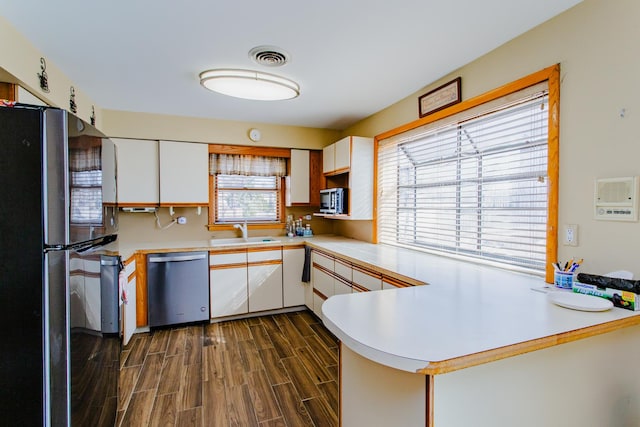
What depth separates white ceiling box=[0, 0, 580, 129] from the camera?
162 centimetres

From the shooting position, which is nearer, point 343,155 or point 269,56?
point 269,56

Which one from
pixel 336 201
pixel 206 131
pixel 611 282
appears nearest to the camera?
pixel 611 282

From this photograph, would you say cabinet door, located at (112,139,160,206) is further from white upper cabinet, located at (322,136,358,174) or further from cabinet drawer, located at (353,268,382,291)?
cabinet drawer, located at (353,268,382,291)

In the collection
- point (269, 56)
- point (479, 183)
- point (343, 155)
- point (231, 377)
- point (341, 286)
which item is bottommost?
point (231, 377)

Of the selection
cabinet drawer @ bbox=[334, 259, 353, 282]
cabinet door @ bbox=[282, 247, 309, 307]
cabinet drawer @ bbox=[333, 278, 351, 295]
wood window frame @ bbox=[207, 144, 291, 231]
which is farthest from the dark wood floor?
wood window frame @ bbox=[207, 144, 291, 231]

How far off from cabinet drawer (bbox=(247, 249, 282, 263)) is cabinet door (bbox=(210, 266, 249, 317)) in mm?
141

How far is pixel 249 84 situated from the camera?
2.42m

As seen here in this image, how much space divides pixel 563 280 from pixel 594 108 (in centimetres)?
88

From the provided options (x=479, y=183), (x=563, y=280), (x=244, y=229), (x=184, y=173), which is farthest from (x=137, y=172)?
(x=563, y=280)

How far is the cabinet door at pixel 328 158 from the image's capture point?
12.5ft

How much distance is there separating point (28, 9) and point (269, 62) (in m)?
1.32

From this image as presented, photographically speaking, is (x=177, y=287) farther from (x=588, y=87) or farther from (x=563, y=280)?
(x=588, y=87)

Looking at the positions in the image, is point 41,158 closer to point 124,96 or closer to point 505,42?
point 124,96

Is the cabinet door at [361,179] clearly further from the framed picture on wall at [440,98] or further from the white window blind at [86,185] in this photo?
the white window blind at [86,185]
